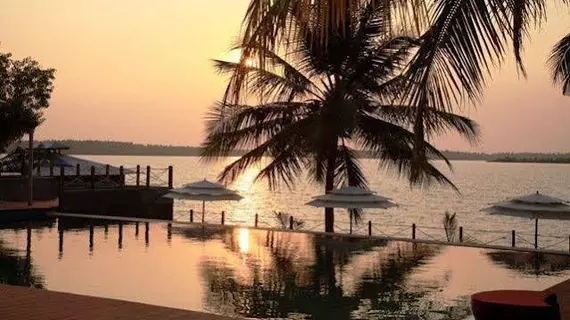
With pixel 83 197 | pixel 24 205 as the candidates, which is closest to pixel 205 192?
pixel 83 197

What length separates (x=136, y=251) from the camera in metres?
17.3

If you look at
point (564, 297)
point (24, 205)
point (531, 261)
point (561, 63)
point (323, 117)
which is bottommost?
point (531, 261)

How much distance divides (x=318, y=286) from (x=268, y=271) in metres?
1.75

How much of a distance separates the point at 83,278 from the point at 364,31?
13.0m

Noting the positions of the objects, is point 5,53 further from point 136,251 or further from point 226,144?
point 136,251

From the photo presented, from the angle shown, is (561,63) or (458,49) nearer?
(458,49)

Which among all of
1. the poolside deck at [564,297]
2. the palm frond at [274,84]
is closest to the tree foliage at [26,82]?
the palm frond at [274,84]

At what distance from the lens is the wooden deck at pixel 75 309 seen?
9.17m

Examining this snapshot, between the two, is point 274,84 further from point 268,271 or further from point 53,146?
point 53,146

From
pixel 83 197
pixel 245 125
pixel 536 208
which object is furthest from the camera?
pixel 83 197

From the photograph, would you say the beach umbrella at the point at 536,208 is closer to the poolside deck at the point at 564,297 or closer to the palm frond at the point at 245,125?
the palm frond at the point at 245,125

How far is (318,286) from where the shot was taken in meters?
13.4

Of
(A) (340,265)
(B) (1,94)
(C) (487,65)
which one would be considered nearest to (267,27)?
A: (C) (487,65)

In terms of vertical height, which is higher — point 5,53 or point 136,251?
point 5,53
